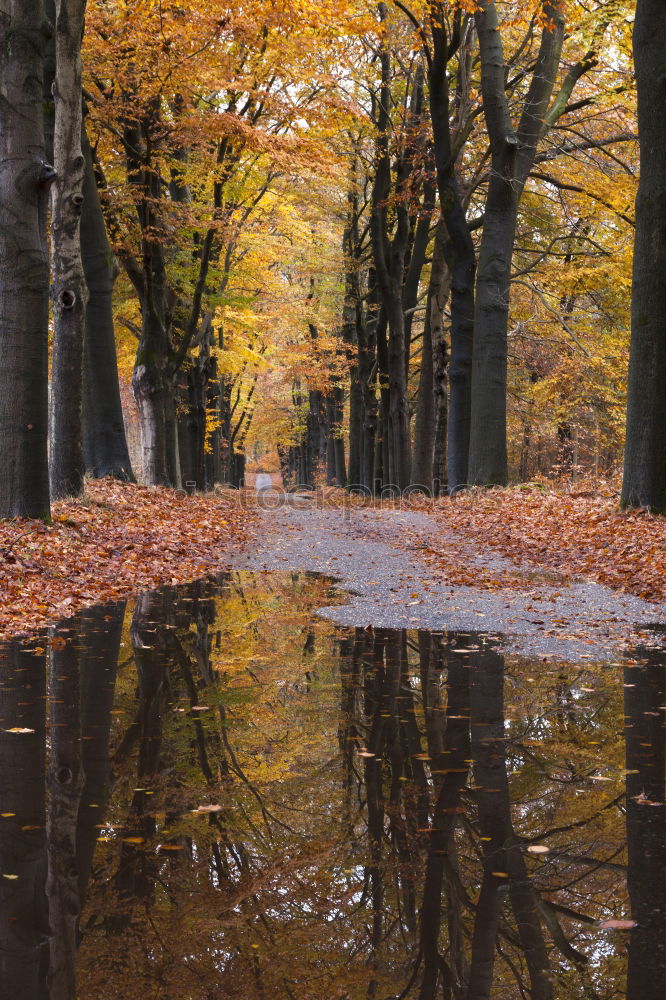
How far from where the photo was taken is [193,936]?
264 centimetres

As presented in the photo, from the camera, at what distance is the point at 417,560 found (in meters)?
12.5

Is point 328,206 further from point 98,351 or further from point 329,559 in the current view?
point 329,559

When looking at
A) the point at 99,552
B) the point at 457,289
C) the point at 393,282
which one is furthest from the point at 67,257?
the point at 393,282

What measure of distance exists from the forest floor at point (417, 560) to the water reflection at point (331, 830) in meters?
1.73

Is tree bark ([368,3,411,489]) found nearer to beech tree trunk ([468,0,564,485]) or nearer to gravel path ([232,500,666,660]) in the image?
beech tree trunk ([468,0,564,485])

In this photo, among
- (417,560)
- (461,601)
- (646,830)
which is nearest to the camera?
(646,830)

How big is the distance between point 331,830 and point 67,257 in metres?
12.3

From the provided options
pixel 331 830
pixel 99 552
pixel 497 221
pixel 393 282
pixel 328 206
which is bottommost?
pixel 331 830

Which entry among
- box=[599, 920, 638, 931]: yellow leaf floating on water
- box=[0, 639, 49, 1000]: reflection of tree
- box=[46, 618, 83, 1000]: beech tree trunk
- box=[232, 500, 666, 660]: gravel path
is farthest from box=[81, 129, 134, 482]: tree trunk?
box=[599, 920, 638, 931]: yellow leaf floating on water

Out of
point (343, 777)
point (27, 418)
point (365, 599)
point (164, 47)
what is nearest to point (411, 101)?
point (164, 47)

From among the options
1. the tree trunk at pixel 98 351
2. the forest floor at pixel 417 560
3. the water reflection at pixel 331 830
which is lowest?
the water reflection at pixel 331 830

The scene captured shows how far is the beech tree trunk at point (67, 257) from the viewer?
13289 mm

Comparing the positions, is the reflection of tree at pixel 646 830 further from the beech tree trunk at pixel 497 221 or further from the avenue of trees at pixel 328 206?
the beech tree trunk at pixel 497 221

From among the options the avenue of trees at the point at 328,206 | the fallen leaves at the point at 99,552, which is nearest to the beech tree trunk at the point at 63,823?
the fallen leaves at the point at 99,552
